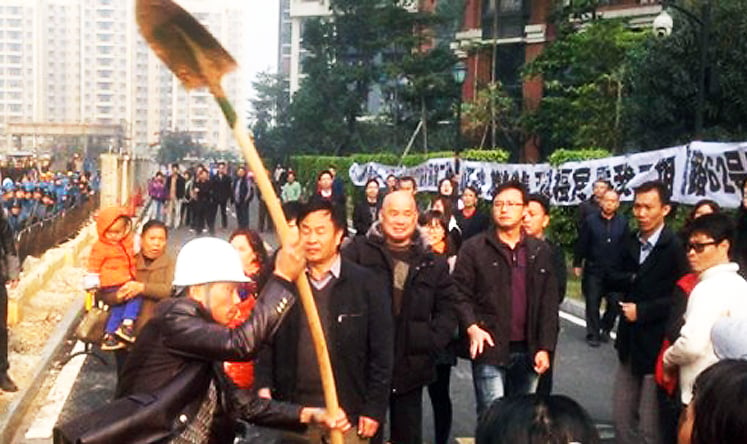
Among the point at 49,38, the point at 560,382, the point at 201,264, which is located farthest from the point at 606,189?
the point at 49,38

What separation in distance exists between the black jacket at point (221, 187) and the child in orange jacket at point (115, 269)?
16495mm

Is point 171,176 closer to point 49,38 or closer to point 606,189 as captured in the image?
point 606,189

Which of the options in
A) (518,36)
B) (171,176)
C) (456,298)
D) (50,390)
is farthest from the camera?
(518,36)

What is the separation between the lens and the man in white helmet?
296 centimetres

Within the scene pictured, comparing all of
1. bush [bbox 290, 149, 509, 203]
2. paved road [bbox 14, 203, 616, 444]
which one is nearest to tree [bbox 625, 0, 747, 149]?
bush [bbox 290, 149, 509, 203]

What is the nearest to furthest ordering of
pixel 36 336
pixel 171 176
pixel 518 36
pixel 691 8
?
pixel 36 336 → pixel 691 8 → pixel 171 176 → pixel 518 36

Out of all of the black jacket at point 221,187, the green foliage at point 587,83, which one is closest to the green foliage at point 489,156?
the green foliage at point 587,83

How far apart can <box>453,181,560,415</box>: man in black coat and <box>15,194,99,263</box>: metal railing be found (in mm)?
5656

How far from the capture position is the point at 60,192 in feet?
66.4

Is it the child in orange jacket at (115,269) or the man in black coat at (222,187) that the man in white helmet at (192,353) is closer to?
the child in orange jacket at (115,269)

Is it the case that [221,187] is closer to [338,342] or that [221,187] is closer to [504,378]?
[504,378]

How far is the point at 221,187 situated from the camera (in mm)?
23281

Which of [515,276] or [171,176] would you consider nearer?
[515,276]

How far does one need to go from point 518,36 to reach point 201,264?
102 ft
